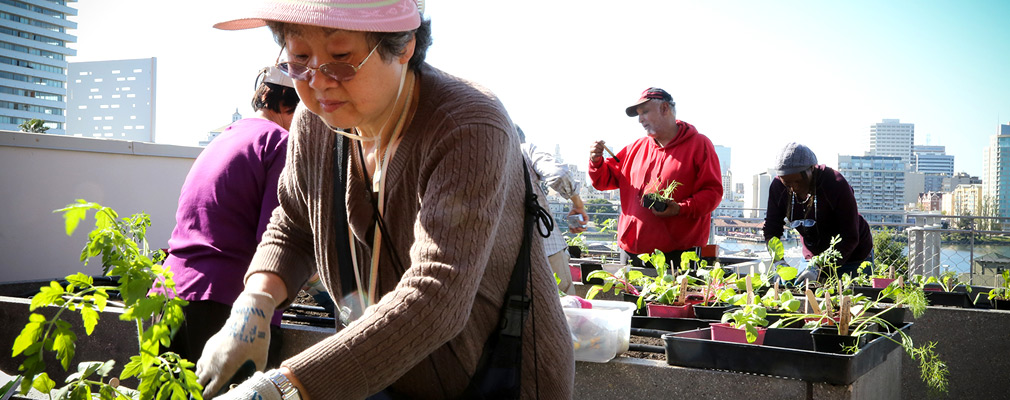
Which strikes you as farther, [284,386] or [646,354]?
[646,354]

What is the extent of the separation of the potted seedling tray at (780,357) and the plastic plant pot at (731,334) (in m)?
0.02

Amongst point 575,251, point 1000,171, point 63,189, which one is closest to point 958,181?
point 1000,171

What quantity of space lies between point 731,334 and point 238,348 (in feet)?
4.03

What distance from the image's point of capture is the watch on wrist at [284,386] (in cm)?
82

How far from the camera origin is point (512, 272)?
109 cm

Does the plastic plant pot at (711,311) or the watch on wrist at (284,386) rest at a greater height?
→ the watch on wrist at (284,386)

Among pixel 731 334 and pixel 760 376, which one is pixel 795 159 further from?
pixel 760 376

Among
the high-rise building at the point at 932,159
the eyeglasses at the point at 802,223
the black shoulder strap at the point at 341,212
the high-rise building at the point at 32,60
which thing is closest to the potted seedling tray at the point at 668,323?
the black shoulder strap at the point at 341,212

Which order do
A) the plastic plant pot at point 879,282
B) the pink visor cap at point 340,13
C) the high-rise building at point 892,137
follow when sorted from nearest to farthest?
the pink visor cap at point 340,13 → the plastic plant pot at point 879,282 → the high-rise building at point 892,137

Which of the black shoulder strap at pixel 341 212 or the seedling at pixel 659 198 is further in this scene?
the seedling at pixel 659 198

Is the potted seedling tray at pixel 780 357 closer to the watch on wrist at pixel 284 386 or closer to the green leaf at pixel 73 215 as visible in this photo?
the watch on wrist at pixel 284 386

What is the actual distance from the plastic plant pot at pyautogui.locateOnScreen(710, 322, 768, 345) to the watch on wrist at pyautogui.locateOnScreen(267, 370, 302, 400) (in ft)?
4.20

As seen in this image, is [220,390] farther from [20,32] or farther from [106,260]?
[20,32]

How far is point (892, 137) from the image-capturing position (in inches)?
5236
